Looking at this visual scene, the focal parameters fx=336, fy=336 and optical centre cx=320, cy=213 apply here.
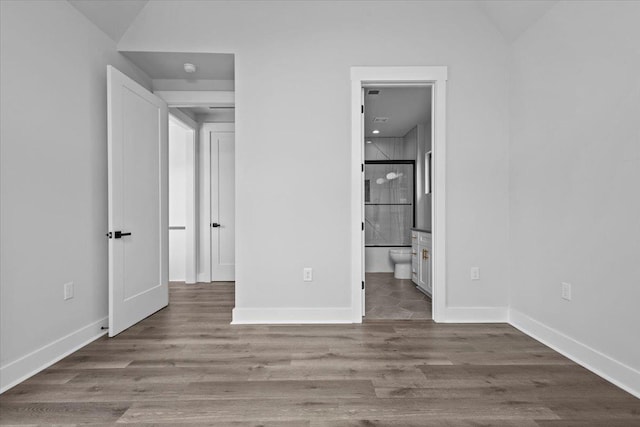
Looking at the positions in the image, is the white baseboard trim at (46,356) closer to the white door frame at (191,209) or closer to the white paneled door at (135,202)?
the white paneled door at (135,202)

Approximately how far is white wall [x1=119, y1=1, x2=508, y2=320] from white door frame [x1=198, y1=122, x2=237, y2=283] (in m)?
2.01

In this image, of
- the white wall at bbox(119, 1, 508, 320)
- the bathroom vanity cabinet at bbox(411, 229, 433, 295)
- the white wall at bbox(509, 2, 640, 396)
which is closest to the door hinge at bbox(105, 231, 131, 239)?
the white wall at bbox(119, 1, 508, 320)

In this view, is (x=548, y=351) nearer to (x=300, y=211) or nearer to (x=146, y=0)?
(x=300, y=211)

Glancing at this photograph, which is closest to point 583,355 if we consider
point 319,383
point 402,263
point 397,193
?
point 319,383

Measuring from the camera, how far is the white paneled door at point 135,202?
2.77 m

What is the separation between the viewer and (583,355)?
7.37ft

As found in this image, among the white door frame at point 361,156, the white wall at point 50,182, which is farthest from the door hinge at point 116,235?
the white door frame at point 361,156

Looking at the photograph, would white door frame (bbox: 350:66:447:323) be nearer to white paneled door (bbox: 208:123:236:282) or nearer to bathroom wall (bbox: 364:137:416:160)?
white paneled door (bbox: 208:123:236:282)

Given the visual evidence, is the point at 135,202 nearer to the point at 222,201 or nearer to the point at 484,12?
the point at 222,201

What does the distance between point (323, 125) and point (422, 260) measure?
7.59 ft

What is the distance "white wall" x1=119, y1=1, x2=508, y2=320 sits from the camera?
3.08 m

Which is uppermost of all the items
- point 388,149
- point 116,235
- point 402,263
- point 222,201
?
point 388,149

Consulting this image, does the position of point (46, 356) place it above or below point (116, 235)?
below

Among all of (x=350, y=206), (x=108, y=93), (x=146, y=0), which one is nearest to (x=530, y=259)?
(x=350, y=206)
